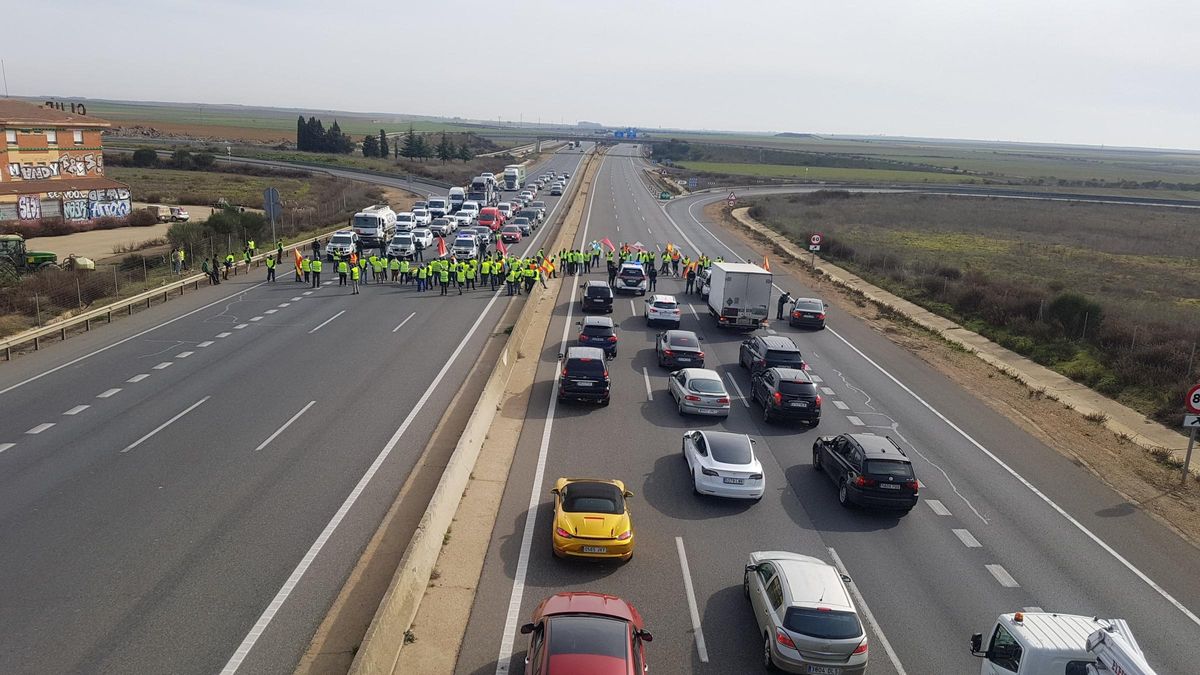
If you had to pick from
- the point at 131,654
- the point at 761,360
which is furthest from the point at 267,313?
the point at 131,654

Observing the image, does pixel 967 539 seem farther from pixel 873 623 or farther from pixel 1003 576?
pixel 873 623

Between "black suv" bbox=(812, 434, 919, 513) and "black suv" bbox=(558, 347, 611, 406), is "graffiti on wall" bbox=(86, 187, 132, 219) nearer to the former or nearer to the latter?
"black suv" bbox=(558, 347, 611, 406)

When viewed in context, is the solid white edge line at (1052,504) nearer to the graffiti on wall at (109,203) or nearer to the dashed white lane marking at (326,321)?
the dashed white lane marking at (326,321)

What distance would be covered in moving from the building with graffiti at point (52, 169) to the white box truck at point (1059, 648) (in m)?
59.7

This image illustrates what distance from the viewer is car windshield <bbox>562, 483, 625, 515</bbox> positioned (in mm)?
14820

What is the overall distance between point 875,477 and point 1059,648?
698cm

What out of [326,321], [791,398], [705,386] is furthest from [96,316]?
[791,398]

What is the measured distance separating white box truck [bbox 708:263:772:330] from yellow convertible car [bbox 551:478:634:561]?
1892 cm

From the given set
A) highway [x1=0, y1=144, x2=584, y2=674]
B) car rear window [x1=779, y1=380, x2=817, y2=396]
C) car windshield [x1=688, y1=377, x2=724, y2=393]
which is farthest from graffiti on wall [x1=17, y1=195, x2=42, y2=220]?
car rear window [x1=779, y1=380, x2=817, y2=396]

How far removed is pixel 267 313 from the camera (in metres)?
33.5

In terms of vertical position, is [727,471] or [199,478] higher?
[727,471]

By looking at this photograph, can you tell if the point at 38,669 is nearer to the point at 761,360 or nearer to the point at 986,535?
the point at 986,535

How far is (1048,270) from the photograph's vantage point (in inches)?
2153

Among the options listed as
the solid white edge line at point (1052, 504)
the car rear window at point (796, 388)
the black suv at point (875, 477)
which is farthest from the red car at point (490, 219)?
the black suv at point (875, 477)
